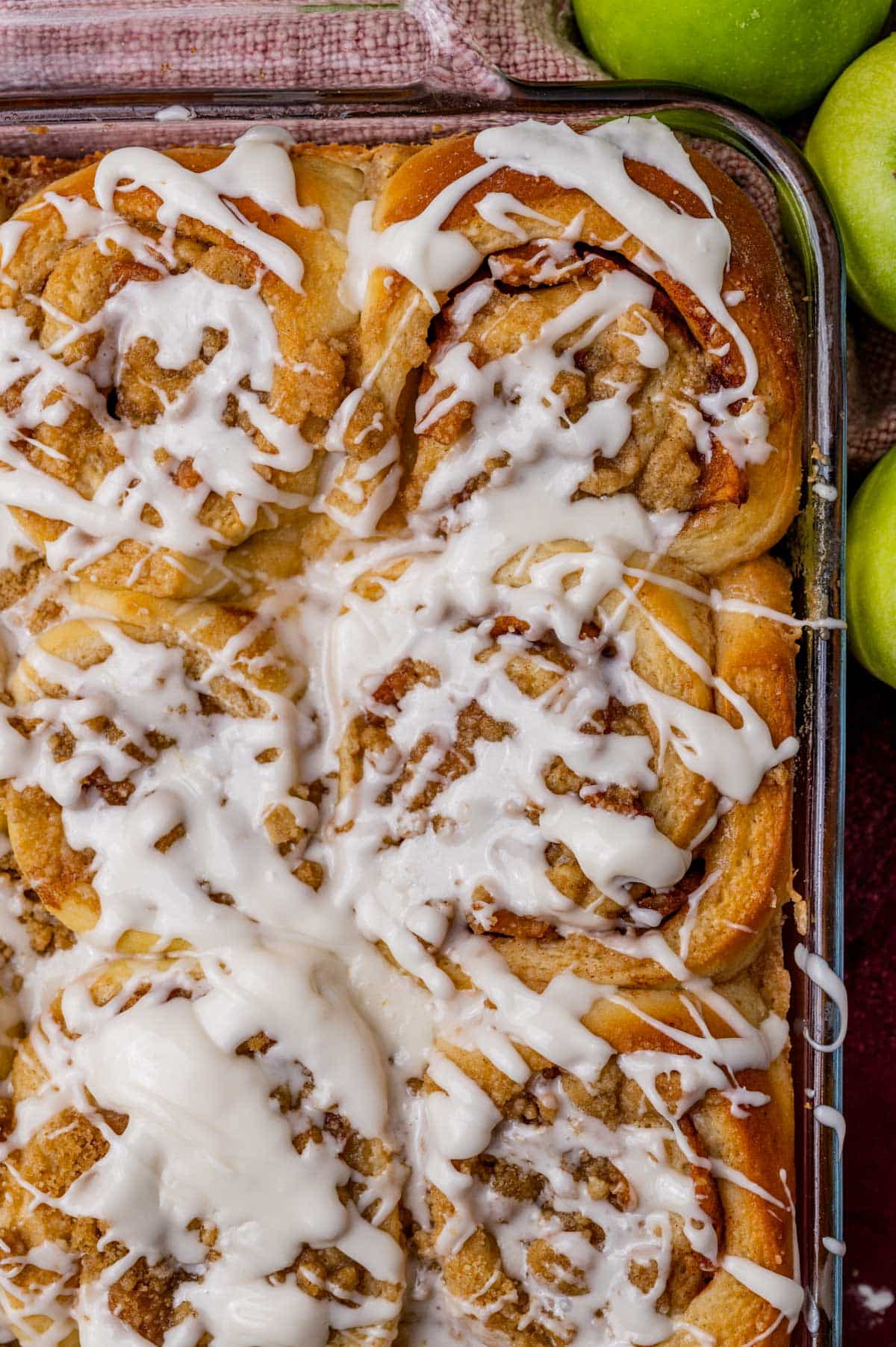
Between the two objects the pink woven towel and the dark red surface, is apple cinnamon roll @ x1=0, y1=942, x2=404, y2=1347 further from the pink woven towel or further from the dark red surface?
the pink woven towel

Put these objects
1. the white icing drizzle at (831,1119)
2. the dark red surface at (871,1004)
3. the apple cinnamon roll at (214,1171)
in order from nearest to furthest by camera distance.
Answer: the apple cinnamon roll at (214,1171) < the white icing drizzle at (831,1119) < the dark red surface at (871,1004)

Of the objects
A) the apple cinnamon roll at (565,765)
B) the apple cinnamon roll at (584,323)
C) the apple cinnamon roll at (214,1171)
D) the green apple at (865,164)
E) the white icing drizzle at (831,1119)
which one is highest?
the green apple at (865,164)

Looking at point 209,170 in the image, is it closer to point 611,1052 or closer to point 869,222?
point 869,222

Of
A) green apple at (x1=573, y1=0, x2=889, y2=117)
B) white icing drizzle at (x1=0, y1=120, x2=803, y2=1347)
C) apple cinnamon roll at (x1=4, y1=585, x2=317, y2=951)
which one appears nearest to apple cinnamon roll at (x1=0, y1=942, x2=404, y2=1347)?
white icing drizzle at (x1=0, y1=120, x2=803, y2=1347)

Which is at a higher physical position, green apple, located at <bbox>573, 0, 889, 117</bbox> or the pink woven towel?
green apple, located at <bbox>573, 0, 889, 117</bbox>

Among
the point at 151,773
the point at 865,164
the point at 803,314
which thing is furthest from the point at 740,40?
the point at 151,773

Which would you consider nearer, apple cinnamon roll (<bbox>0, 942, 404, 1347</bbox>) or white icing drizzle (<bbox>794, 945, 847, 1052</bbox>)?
apple cinnamon roll (<bbox>0, 942, 404, 1347</bbox>)

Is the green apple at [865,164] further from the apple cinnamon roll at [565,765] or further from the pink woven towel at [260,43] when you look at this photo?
the apple cinnamon roll at [565,765]

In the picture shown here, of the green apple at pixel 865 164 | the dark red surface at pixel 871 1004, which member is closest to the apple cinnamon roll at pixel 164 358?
the green apple at pixel 865 164
